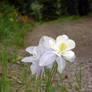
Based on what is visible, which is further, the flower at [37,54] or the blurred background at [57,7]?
Result: the blurred background at [57,7]

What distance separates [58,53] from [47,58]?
7 centimetres

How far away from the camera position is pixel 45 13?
12.8 m

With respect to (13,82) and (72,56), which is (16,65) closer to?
(13,82)

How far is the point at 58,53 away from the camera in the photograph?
1.06 m

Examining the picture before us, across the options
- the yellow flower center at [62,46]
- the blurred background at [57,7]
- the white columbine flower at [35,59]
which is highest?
the blurred background at [57,7]

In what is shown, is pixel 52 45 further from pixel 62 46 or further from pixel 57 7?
pixel 57 7

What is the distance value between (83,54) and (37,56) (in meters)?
3.21

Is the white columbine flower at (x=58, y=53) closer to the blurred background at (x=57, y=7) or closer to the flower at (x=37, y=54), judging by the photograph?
Answer: the flower at (x=37, y=54)

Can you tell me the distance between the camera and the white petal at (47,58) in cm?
103

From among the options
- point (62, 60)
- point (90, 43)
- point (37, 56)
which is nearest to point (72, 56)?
point (62, 60)

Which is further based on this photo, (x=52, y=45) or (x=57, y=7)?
(x=57, y=7)

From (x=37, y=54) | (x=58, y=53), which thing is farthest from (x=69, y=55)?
(x=37, y=54)

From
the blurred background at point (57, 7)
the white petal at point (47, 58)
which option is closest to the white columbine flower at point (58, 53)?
the white petal at point (47, 58)

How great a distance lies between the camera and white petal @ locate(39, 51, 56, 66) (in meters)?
1.03
